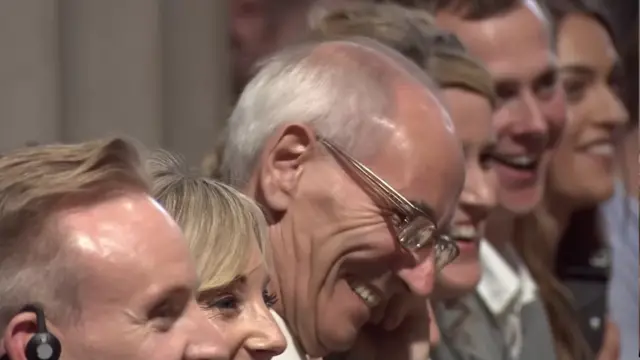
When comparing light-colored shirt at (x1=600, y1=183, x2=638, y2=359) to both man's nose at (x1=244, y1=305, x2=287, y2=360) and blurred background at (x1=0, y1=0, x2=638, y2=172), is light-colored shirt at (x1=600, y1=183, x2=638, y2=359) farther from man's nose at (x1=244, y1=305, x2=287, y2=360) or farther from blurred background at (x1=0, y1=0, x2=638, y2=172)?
man's nose at (x1=244, y1=305, x2=287, y2=360)

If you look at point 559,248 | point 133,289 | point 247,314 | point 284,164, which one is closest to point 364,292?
point 284,164

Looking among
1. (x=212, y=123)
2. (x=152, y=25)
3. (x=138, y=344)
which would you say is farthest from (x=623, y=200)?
(x=138, y=344)

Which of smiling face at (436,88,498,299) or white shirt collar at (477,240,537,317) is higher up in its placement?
smiling face at (436,88,498,299)

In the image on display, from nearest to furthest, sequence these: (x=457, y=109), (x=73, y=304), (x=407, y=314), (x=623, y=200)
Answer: (x=73, y=304) < (x=407, y=314) < (x=457, y=109) < (x=623, y=200)

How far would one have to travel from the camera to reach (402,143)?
965 mm

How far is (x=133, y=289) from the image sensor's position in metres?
0.64

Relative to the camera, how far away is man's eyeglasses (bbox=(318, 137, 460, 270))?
96cm

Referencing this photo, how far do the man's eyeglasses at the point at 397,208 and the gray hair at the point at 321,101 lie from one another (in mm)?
11

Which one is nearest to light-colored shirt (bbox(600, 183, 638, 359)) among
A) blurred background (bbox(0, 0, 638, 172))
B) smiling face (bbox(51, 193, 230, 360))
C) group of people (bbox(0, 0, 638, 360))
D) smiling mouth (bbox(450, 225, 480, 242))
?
group of people (bbox(0, 0, 638, 360))

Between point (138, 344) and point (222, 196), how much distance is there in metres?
0.17

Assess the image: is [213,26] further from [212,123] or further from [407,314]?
[407,314]

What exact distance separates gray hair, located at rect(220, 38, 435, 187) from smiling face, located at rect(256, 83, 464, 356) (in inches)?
0.5

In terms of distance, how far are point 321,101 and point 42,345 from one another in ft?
1.33

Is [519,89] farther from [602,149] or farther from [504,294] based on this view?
[602,149]
